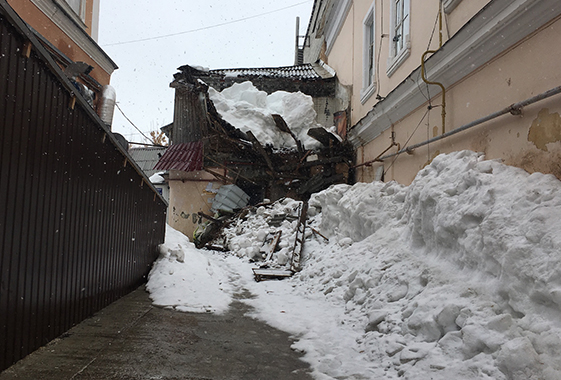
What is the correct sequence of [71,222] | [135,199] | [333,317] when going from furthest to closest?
1. [135,199]
2. [333,317]
3. [71,222]

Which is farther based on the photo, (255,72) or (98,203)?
(255,72)

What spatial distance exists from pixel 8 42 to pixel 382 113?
690 cm

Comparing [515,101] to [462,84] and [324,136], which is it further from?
[324,136]

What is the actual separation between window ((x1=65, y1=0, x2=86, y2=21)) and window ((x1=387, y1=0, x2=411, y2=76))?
7.51 meters

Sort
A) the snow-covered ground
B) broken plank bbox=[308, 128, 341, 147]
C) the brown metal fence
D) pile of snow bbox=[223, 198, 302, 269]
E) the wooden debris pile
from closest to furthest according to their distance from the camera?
the snow-covered ground, the brown metal fence, the wooden debris pile, pile of snow bbox=[223, 198, 302, 269], broken plank bbox=[308, 128, 341, 147]

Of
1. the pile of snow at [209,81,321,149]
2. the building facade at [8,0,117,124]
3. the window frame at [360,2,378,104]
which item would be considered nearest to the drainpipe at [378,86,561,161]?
the window frame at [360,2,378,104]

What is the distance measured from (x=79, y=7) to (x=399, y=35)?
7703 millimetres

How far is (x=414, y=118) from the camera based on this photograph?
22.0 feet

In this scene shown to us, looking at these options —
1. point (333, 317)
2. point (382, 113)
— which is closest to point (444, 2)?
point (382, 113)

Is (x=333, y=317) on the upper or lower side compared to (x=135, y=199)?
lower

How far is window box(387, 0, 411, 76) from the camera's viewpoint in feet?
23.7

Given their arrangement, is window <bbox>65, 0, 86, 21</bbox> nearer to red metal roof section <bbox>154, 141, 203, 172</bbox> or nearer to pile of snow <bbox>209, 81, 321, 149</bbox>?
pile of snow <bbox>209, 81, 321, 149</bbox>

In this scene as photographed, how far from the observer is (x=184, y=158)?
15039 millimetres

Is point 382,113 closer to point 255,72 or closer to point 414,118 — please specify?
point 414,118
